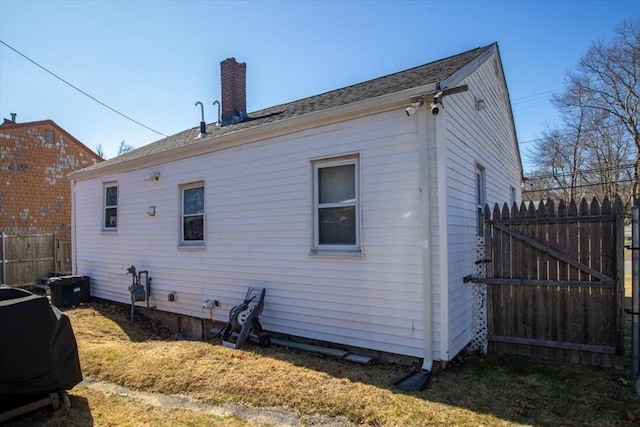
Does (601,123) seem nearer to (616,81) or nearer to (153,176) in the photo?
(616,81)

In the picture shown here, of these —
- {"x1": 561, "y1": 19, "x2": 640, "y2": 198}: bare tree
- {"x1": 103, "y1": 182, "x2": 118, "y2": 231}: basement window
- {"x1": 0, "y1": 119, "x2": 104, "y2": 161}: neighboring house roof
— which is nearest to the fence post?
{"x1": 103, "y1": 182, "x2": 118, "y2": 231}: basement window

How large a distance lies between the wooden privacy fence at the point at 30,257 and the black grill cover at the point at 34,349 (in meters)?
11.5

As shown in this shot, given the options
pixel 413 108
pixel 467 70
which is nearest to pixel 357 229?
pixel 413 108

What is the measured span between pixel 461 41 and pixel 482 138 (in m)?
5.15

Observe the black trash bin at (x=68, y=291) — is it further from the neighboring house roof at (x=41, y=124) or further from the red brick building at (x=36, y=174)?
the neighboring house roof at (x=41, y=124)

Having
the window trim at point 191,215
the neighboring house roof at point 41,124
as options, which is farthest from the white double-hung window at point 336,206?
the neighboring house roof at point 41,124

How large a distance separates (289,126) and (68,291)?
7.87m

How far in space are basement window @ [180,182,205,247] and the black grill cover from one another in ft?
12.8

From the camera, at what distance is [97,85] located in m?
12.7

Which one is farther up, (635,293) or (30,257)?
(635,293)

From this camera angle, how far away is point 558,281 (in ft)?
17.1

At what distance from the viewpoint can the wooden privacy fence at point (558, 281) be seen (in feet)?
16.1

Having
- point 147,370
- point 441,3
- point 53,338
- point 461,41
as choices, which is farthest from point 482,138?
point 53,338

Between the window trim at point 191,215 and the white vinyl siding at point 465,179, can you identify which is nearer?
the white vinyl siding at point 465,179
